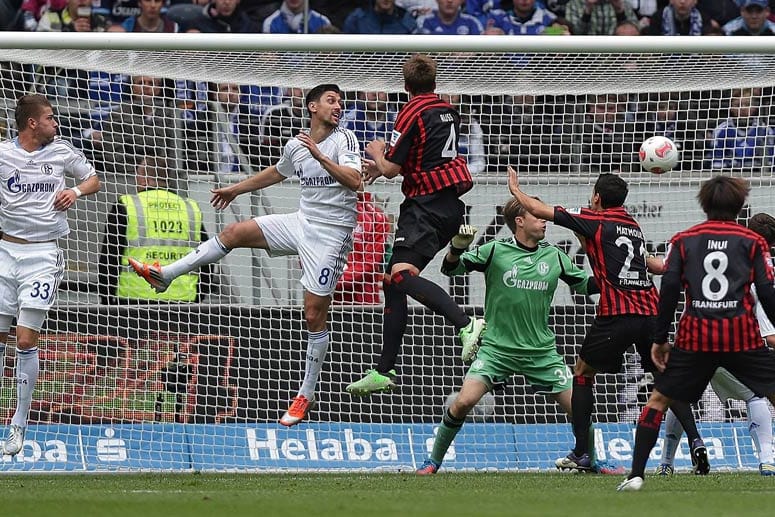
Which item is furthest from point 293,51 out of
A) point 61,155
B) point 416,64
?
point 61,155

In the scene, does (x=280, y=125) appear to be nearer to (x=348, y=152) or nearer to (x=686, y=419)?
(x=348, y=152)

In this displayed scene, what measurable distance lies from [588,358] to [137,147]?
4.30 metres

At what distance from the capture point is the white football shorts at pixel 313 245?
372 inches

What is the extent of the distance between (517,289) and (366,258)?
189cm

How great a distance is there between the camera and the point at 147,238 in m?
11.0

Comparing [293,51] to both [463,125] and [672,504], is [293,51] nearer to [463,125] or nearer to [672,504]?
[463,125]

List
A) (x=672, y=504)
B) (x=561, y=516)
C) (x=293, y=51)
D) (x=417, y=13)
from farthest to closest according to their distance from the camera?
1. (x=417, y=13)
2. (x=293, y=51)
3. (x=672, y=504)
4. (x=561, y=516)

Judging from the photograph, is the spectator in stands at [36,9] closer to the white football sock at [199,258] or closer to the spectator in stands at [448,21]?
the spectator in stands at [448,21]

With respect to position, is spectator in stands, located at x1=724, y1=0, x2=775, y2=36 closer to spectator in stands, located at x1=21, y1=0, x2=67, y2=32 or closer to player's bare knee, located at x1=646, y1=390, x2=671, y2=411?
spectator in stands, located at x1=21, y1=0, x2=67, y2=32

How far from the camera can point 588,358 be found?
9.06 meters

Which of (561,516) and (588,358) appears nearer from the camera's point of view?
(561,516)

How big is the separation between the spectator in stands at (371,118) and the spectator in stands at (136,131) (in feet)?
5.14

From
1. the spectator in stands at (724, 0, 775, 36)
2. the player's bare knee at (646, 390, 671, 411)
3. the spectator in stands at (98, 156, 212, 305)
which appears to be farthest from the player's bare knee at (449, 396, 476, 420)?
the spectator in stands at (724, 0, 775, 36)

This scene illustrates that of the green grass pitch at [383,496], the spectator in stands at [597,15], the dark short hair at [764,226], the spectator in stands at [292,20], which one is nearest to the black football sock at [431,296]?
the green grass pitch at [383,496]
